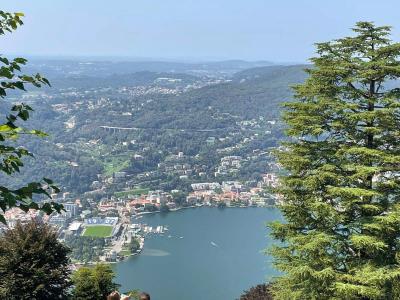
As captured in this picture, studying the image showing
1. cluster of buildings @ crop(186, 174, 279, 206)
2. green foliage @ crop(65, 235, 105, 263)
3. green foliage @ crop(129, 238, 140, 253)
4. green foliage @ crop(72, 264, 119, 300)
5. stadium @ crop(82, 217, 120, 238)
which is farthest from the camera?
cluster of buildings @ crop(186, 174, 279, 206)

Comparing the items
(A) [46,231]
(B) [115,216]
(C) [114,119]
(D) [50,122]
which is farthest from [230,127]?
(A) [46,231]

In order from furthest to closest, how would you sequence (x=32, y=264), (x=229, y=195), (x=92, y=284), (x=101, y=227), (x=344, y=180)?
1. (x=229, y=195)
2. (x=101, y=227)
3. (x=92, y=284)
4. (x=32, y=264)
5. (x=344, y=180)

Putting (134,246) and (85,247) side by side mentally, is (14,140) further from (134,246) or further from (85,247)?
(134,246)

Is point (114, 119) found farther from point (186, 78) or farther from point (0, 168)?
point (0, 168)

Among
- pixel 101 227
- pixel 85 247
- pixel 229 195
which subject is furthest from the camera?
pixel 229 195

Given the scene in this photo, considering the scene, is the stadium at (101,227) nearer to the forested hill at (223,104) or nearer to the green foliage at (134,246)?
the green foliage at (134,246)

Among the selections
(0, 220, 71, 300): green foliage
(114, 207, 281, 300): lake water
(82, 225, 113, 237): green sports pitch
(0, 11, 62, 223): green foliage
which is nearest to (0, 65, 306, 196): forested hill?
(82, 225, 113, 237): green sports pitch

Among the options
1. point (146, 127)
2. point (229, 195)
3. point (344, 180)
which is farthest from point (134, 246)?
point (146, 127)

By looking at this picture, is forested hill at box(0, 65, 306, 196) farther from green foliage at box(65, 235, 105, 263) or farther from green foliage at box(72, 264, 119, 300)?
green foliage at box(72, 264, 119, 300)
